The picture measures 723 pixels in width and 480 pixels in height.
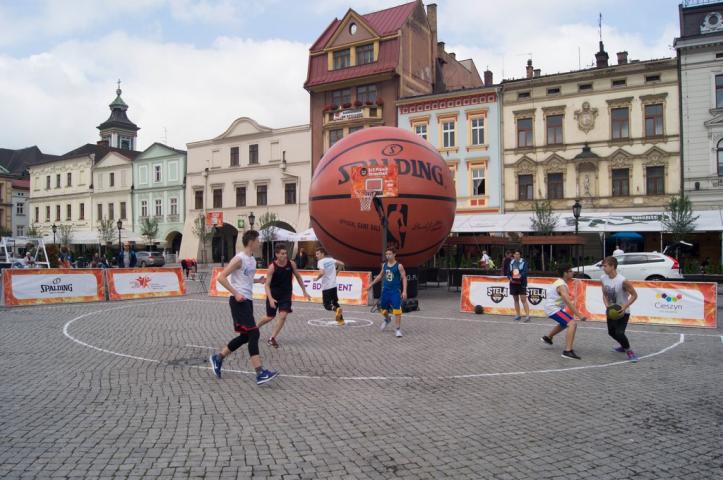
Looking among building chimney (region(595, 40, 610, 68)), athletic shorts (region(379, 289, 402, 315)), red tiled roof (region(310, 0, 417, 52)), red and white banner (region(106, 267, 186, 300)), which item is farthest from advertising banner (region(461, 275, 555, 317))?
red tiled roof (region(310, 0, 417, 52))

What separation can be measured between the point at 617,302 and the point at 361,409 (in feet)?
17.9

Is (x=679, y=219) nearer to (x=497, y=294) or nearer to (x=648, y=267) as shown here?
(x=648, y=267)

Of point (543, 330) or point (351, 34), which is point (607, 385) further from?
point (351, 34)

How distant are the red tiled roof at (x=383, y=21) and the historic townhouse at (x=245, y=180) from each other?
7.22 meters

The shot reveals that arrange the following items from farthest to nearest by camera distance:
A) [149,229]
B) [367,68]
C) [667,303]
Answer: [149,229] < [367,68] < [667,303]

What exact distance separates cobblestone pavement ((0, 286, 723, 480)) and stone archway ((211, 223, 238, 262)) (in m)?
38.7

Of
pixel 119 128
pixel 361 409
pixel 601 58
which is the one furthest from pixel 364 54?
pixel 119 128

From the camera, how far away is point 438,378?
7629 millimetres

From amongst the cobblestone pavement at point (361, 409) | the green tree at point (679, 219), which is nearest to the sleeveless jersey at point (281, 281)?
the cobblestone pavement at point (361, 409)

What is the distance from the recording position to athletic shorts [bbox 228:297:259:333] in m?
7.39

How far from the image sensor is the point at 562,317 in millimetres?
9555

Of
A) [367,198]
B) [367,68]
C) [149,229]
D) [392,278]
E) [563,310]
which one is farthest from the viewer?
[149,229]

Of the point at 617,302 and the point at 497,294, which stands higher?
the point at 617,302

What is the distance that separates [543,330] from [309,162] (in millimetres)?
33188
